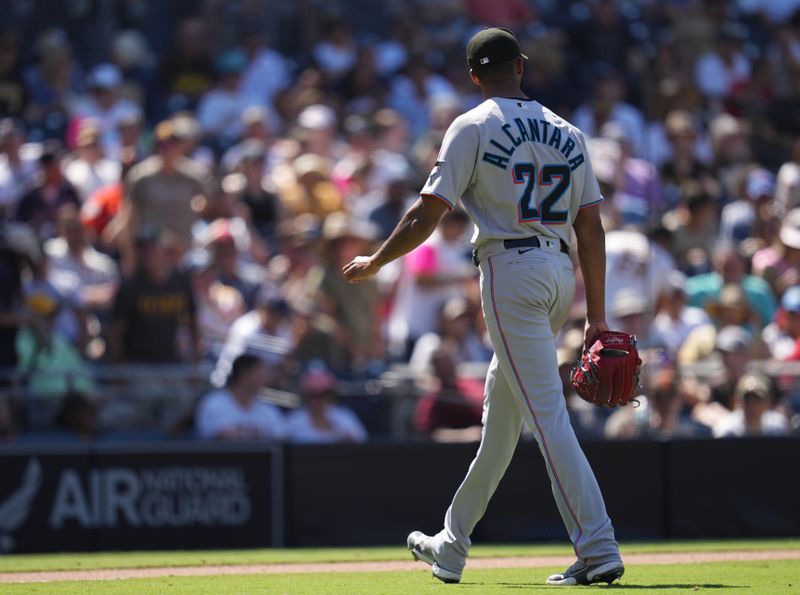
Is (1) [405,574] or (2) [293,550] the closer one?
(1) [405,574]

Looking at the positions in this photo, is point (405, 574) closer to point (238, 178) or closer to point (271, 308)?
point (271, 308)

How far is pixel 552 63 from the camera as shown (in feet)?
56.1

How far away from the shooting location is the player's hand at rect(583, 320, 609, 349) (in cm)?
611

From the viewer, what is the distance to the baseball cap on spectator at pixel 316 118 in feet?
47.7

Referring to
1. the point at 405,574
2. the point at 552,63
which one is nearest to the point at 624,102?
the point at 552,63

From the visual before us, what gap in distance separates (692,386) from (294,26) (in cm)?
799

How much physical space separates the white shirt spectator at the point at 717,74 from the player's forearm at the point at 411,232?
12570mm

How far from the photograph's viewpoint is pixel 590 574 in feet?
19.2

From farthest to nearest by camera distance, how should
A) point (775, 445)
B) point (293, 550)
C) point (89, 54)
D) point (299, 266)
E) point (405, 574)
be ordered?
point (89, 54) → point (299, 266) → point (775, 445) → point (293, 550) → point (405, 574)

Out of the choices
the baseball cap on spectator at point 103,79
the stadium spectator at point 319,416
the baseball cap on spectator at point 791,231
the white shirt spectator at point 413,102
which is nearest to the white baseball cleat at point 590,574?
the stadium spectator at point 319,416

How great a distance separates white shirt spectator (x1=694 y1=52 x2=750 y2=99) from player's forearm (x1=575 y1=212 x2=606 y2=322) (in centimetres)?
1224

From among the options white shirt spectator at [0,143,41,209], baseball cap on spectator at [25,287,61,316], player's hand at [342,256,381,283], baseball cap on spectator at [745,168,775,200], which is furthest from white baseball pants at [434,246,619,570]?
baseball cap on spectator at [745,168,775,200]

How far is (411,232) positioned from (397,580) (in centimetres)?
163

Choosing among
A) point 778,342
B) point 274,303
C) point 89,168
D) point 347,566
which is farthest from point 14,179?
point 778,342
